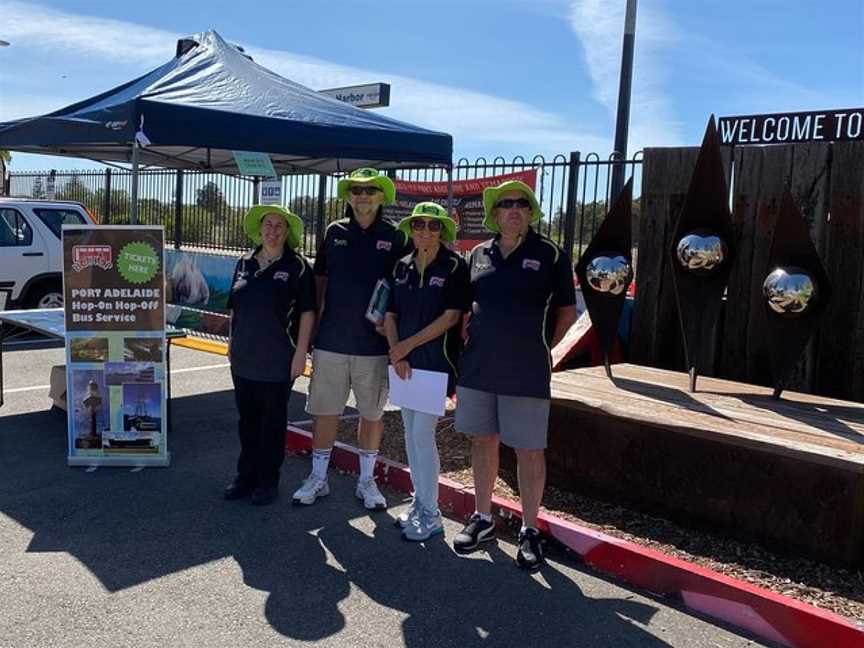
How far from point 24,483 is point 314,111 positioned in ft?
12.0

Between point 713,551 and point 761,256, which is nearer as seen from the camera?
point 713,551

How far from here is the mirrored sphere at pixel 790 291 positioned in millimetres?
4590

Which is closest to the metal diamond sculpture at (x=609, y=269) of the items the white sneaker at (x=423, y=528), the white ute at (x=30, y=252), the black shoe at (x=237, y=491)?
the white sneaker at (x=423, y=528)

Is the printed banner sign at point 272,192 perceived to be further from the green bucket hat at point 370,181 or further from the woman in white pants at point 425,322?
the woman in white pants at point 425,322

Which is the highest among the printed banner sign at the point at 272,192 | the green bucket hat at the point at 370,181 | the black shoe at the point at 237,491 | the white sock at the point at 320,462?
the printed banner sign at the point at 272,192

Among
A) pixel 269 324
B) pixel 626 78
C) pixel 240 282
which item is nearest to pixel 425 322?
pixel 269 324

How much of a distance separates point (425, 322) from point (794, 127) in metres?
3.44

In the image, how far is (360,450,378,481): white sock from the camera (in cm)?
468

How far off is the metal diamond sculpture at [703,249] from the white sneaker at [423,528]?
1.90m

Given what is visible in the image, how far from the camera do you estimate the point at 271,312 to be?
445 cm

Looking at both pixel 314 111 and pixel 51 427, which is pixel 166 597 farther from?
pixel 314 111

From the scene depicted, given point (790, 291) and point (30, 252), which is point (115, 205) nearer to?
point (30, 252)

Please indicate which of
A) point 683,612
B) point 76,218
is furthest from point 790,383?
point 76,218

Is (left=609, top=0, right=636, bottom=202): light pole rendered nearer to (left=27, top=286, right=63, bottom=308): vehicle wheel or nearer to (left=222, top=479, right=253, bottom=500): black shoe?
(left=222, top=479, right=253, bottom=500): black shoe
